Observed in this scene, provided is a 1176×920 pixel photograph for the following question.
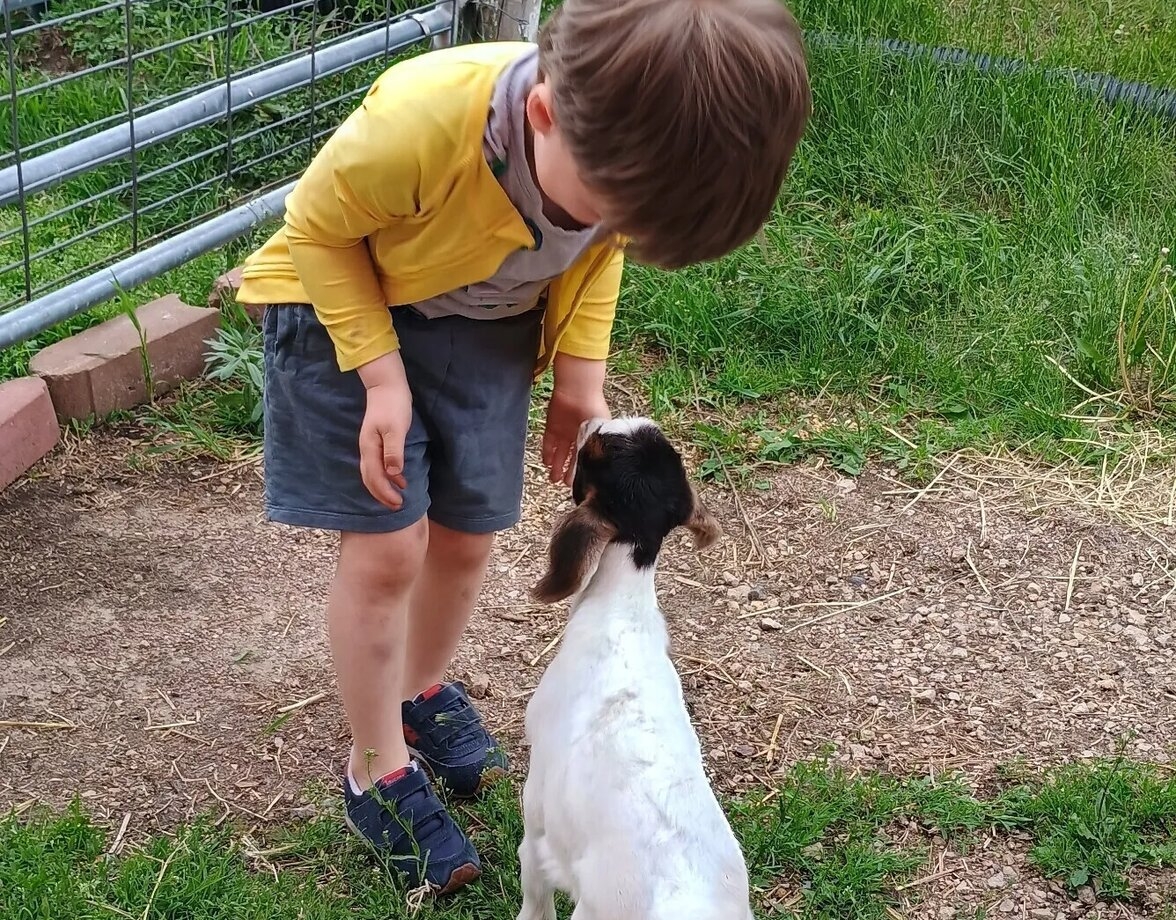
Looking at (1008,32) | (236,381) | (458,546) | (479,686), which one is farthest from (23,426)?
(1008,32)

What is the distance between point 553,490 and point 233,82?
147cm

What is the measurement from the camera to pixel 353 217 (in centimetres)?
195

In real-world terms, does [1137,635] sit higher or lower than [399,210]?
lower

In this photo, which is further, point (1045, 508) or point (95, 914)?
point (1045, 508)

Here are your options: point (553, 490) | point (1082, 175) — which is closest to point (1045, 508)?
point (553, 490)

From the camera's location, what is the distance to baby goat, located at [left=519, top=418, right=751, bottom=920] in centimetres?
196

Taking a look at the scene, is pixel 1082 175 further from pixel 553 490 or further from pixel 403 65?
pixel 403 65

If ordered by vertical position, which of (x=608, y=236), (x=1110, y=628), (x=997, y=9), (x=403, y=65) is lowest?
(x=1110, y=628)

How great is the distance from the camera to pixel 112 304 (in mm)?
3738

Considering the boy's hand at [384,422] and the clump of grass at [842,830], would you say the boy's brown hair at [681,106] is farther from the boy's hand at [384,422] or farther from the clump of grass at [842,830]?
the clump of grass at [842,830]

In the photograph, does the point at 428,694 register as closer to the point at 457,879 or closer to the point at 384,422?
the point at 457,879

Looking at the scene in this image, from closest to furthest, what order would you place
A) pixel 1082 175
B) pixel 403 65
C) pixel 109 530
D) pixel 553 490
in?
pixel 403 65 → pixel 109 530 → pixel 553 490 → pixel 1082 175

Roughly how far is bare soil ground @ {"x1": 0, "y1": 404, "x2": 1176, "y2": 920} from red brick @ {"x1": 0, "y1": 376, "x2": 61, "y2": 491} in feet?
0.16

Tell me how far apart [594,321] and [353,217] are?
1.83 feet
